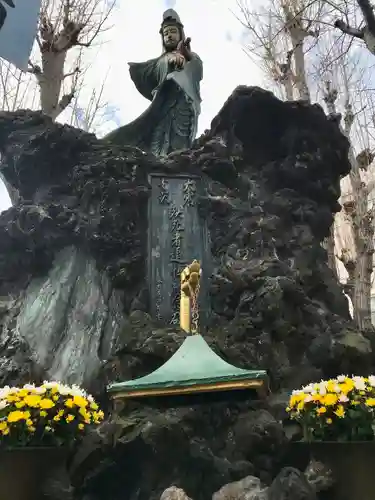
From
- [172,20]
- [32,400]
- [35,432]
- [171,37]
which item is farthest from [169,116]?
[35,432]

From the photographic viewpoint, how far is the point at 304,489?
421 cm

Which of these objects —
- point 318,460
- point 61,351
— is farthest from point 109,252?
point 318,460

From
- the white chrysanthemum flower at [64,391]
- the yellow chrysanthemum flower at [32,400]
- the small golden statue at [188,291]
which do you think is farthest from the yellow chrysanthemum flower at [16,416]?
the small golden statue at [188,291]

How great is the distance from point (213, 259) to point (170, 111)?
10.9ft

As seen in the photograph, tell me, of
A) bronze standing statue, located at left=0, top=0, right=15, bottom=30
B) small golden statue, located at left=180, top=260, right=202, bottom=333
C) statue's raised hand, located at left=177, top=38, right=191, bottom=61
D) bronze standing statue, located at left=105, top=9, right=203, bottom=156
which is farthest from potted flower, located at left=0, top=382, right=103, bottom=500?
statue's raised hand, located at left=177, top=38, right=191, bottom=61

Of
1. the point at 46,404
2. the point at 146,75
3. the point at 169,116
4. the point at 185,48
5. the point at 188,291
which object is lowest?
the point at 46,404

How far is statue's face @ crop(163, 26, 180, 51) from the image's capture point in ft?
34.9

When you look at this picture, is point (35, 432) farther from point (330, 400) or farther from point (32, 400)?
point (330, 400)

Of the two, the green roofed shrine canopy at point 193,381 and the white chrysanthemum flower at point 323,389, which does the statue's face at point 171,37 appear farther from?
the white chrysanthemum flower at point 323,389

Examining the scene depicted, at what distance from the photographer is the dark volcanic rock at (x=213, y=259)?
6.68 metres

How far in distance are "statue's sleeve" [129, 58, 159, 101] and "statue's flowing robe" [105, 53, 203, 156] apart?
0.88 ft

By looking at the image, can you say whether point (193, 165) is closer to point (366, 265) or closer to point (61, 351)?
point (61, 351)

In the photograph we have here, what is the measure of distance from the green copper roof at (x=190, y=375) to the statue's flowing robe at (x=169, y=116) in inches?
218

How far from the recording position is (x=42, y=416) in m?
4.98
